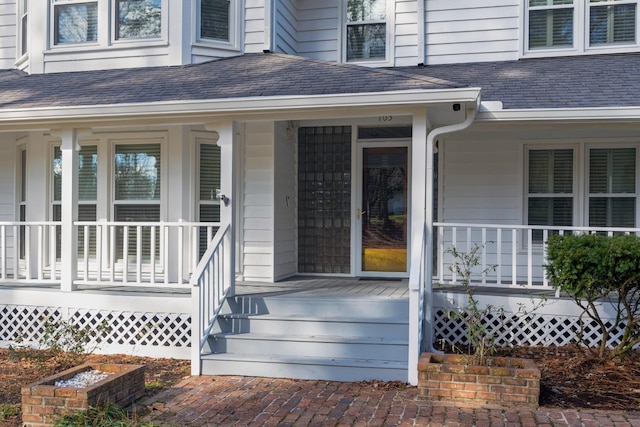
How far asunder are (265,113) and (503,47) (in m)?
4.34

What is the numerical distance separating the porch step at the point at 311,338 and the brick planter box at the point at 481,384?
62cm

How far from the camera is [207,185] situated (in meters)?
8.43

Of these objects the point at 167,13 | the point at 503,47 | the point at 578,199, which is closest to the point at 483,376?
the point at 578,199

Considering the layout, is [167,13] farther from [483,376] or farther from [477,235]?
[483,376]

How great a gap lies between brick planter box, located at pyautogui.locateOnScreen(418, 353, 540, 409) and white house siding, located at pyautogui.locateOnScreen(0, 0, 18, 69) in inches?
338

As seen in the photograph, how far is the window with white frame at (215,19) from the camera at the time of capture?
859 centimetres

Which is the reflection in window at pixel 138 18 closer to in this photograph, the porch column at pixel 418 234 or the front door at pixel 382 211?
the front door at pixel 382 211

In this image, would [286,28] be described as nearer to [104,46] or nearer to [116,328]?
[104,46]

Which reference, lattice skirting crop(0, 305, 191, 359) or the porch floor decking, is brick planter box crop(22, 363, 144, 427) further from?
the porch floor decking

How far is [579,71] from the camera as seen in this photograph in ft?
26.7

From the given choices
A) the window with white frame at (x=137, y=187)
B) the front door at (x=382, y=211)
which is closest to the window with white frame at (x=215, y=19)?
the window with white frame at (x=137, y=187)

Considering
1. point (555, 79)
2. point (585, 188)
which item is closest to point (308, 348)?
point (585, 188)

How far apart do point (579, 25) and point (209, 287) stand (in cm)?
661

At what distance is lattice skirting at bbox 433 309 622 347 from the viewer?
6.66 meters
